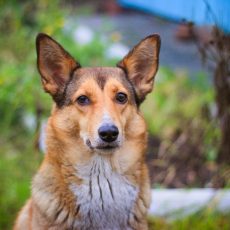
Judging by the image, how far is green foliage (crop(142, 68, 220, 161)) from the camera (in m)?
6.47

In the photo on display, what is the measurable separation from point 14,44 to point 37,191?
4122mm

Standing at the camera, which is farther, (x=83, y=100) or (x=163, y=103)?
(x=163, y=103)

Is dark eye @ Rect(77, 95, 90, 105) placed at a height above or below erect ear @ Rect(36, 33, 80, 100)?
below

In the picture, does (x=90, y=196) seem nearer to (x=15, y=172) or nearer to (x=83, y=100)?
(x=83, y=100)

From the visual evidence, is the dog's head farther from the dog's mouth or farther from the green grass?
the green grass

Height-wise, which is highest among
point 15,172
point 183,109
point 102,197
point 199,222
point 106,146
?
point 106,146

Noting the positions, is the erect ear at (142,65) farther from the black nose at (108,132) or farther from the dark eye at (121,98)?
the black nose at (108,132)

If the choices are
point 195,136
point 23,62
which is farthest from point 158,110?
point 23,62

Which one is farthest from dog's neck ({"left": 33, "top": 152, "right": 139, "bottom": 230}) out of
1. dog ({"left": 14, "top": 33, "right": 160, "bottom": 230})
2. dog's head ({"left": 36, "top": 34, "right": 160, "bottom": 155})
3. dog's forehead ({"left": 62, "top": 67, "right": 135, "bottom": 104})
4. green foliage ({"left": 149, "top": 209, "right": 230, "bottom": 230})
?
green foliage ({"left": 149, "top": 209, "right": 230, "bottom": 230})

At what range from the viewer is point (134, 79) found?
181 inches

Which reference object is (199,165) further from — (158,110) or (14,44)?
(14,44)

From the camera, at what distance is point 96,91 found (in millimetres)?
4266

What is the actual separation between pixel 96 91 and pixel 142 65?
486mm

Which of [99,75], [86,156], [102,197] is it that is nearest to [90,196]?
[102,197]
